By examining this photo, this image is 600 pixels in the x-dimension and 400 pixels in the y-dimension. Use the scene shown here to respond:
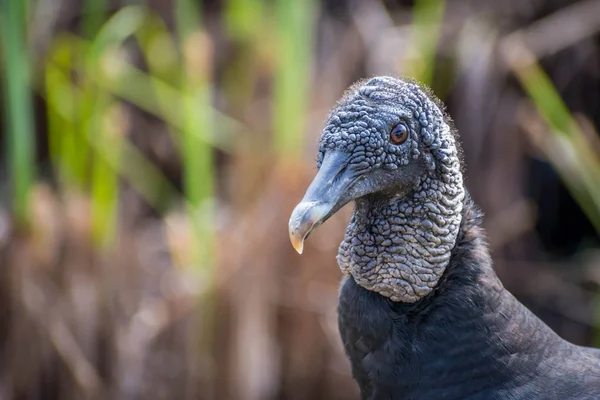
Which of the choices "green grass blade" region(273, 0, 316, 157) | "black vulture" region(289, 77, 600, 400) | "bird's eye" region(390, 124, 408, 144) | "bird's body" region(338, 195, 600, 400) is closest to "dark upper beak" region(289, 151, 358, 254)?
"black vulture" region(289, 77, 600, 400)

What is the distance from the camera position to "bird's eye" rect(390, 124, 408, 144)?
2189mm

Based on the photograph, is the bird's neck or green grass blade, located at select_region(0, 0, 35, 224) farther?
green grass blade, located at select_region(0, 0, 35, 224)

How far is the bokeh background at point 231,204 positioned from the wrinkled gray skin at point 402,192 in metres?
1.53

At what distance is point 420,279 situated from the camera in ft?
7.28

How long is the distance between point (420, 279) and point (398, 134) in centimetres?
38

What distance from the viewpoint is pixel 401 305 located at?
2273mm

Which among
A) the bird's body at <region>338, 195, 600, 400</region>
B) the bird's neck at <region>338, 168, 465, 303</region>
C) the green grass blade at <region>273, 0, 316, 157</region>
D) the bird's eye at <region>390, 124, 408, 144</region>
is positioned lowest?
the bird's body at <region>338, 195, 600, 400</region>

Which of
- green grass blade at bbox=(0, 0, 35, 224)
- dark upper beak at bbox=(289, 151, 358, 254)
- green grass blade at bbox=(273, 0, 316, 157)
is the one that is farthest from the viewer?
green grass blade at bbox=(273, 0, 316, 157)

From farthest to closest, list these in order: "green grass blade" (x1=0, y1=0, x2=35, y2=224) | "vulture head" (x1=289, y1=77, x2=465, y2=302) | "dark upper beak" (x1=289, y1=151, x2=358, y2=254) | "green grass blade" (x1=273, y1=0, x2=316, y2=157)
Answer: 1. "green grass blade" (x1=273, y1=0, x2=316, y2=157)
2. "green grass blade" (x1=0, y1=0, x2=35, y2=224)
3. "vulture head" (x1=289, y1=77, x2=465, y2=302)
4. "dark upper beak" (x1=289, y1=151, x2=358, y2=254)

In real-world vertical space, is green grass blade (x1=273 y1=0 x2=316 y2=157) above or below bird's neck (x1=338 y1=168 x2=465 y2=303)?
above

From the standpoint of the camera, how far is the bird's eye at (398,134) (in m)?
2.19

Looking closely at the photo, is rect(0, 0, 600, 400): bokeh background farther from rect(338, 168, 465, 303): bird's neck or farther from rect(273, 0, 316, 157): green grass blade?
rect(338, 168, 465, 303): bird's neck

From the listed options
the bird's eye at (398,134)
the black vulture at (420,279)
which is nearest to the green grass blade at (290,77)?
the black vulture at (420,279)

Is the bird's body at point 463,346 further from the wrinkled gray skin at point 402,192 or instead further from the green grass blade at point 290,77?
the green grass blade at point 290,77
